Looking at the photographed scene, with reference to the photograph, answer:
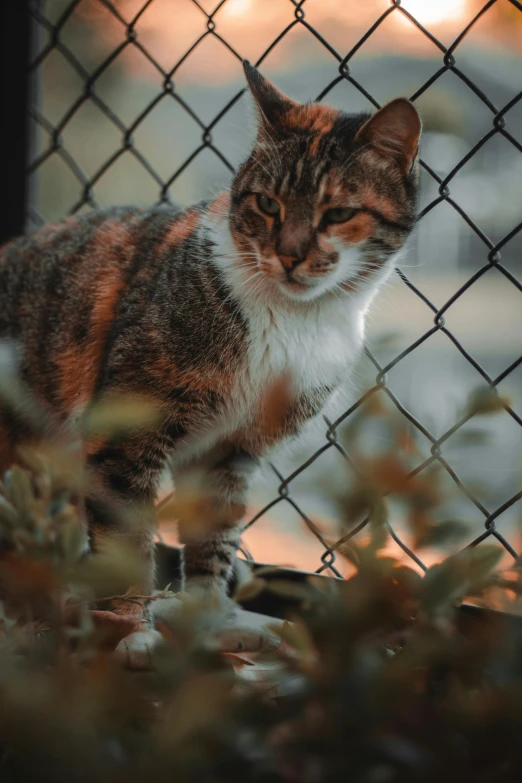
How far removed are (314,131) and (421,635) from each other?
3.78ft

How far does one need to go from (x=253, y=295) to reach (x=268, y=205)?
175mm

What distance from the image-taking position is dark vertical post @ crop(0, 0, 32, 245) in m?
A: 1.99

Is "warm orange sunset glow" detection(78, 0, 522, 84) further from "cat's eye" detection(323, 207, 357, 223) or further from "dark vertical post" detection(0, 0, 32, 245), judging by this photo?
"cat's eye" detection(323, 207, 357, 223)

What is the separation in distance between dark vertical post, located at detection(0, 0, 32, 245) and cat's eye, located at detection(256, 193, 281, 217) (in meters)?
0.92

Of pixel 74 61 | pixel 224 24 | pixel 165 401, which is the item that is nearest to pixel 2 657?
pixel 165 401

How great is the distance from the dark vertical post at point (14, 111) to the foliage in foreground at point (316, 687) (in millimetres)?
1649

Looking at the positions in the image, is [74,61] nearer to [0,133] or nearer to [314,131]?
[0,133]

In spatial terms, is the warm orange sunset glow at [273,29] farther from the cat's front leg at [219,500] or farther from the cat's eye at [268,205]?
the cat's front leg at [219,500]

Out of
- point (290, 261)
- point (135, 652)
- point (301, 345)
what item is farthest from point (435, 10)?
point (135, 652)

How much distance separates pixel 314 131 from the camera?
4.79ft

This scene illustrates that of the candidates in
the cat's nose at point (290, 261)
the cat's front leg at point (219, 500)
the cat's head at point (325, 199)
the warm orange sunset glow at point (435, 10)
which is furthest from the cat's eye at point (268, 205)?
the cat's front leg at point (219, 500)

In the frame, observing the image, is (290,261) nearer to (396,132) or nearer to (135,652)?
(396,132)

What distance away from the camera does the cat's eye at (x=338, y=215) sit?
1358mm

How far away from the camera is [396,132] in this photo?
130 cm
